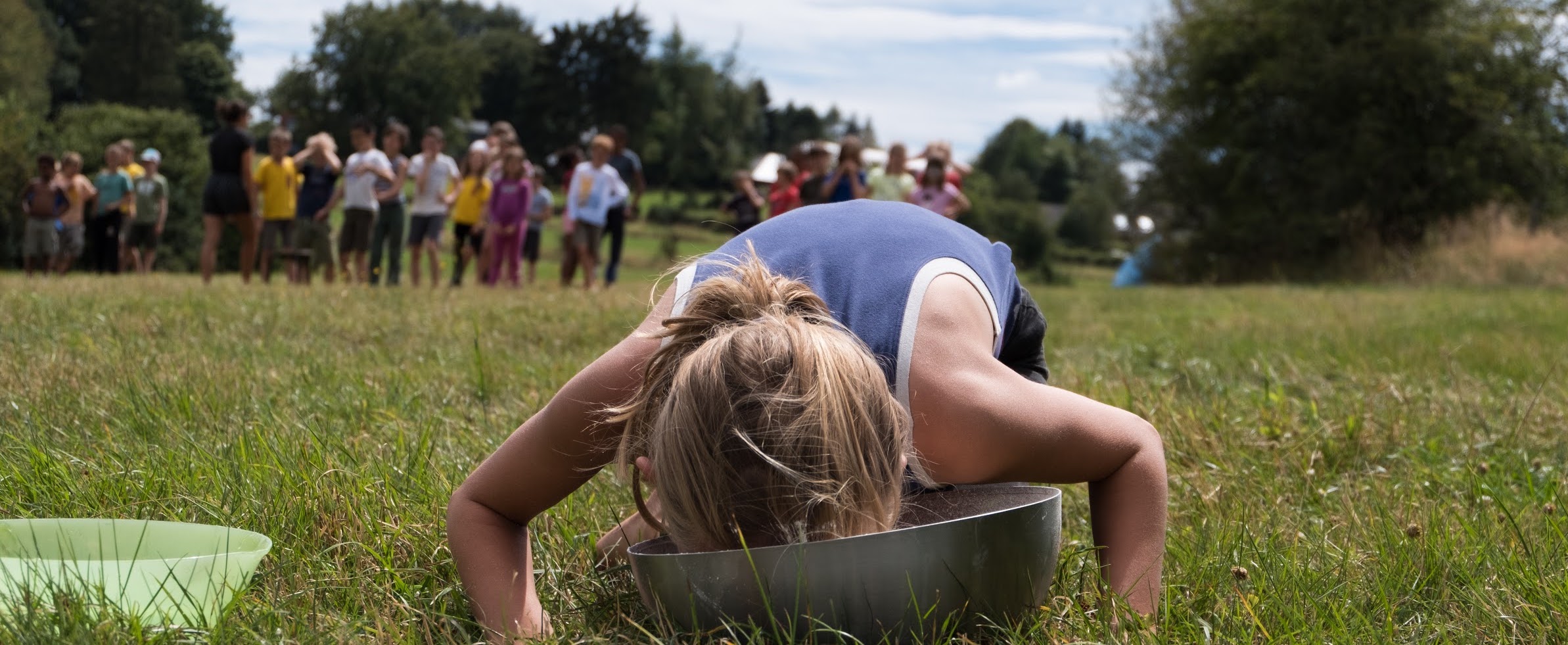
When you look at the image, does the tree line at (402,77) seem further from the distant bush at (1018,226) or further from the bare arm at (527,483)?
the bare arm at (527,483)

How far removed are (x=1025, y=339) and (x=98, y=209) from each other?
1655 centimetres

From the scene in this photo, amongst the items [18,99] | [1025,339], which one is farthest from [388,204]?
[18,99]

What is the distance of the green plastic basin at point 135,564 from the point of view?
6.00 ft

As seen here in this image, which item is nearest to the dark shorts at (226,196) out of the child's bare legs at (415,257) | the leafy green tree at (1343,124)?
the child's bare legs at (415,257)

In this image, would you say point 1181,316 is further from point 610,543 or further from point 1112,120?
point 1112,120

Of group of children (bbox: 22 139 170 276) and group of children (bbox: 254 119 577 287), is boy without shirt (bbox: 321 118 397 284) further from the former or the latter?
group of children (bbox: 22 139 170 276)

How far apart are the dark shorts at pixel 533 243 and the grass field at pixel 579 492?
9.15 metres

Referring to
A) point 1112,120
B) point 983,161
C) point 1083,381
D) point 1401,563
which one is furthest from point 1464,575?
point 983,161

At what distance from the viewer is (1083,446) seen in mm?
1991

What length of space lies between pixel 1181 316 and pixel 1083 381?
5349 mm

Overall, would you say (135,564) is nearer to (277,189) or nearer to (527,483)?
(527,483)

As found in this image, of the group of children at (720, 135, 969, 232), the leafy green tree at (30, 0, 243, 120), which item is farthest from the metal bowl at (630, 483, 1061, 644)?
the leafy green tree at (30, 0, 243, 120)

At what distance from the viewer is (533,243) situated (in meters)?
16.2

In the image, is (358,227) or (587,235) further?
(587,235)
